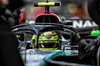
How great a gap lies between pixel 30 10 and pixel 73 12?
2890mm

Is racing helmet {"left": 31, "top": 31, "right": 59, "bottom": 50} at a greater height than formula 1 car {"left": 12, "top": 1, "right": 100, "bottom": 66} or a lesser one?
lesser

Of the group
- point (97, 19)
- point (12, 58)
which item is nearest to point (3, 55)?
point (12, 58)

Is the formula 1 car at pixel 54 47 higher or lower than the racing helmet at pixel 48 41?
higher

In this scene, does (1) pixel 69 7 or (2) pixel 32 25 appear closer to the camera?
(2) pixel 32 25

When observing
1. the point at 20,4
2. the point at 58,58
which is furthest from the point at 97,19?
the point at 58,58

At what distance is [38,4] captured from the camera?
5426mm

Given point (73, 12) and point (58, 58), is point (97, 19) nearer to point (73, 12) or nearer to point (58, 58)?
point (58, 58)

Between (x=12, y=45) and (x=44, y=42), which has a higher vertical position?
(x=12, y=45)

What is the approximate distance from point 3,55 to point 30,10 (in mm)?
15329

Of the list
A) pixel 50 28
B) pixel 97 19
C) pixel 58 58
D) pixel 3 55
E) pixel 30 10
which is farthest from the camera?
pixel 30 10

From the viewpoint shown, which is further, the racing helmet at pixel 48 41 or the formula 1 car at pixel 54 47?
the racing helmet at pixel 48 41

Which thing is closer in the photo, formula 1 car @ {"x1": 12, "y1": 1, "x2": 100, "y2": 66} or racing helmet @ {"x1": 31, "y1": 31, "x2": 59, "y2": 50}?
formula 1 car @ {"x1": 12, "y1": 1, "x2": 100, "y2": 66}

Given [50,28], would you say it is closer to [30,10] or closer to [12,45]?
[12,45]

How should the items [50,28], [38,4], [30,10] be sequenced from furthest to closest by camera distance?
1. [30,10]
2. [38,4]
3. [50,28]
